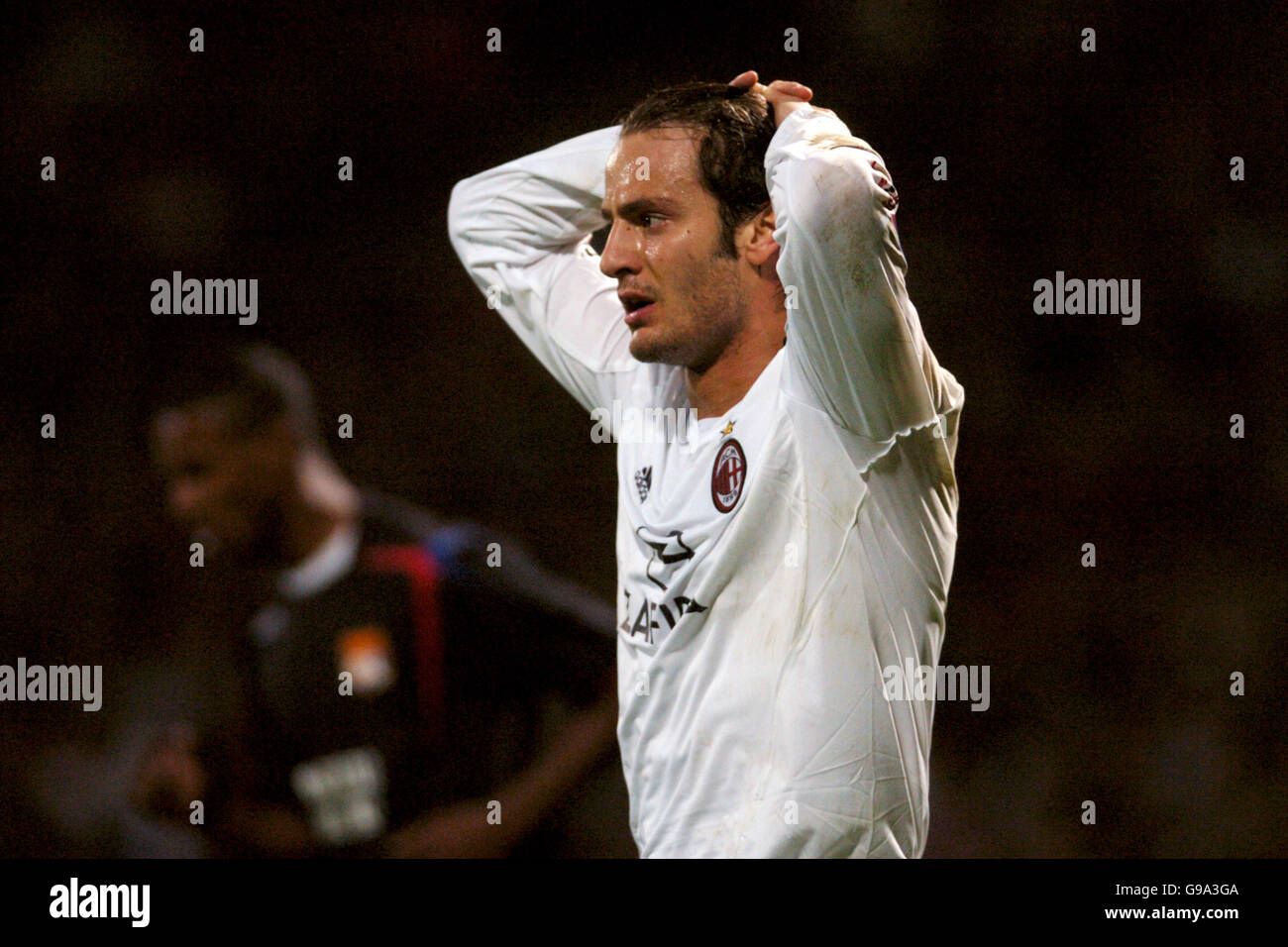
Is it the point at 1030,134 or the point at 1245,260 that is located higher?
the point at 1030,134

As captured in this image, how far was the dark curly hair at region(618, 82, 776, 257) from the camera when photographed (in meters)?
2.19

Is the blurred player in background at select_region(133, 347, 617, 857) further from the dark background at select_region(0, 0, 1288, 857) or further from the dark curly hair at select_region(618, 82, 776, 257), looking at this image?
the dark curly hair at select_region(618, 82, 776, 257)

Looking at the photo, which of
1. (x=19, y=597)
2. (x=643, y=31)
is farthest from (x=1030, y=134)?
(x=19, y=597)

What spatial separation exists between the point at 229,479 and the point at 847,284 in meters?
1.71

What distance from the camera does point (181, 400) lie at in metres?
3.18

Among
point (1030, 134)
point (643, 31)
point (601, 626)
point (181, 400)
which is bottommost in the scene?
point (601, 626)

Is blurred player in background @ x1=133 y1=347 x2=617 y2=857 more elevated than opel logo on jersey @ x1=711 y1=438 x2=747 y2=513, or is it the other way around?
opel logo on jersey @ x1=711 y1=438 x2=747 y2=513

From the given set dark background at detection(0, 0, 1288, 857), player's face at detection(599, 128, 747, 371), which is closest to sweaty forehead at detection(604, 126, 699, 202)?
player's face at detection(599, 128, 747, 371)

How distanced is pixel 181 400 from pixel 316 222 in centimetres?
90

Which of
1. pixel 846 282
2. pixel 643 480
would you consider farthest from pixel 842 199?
pixel 643 480

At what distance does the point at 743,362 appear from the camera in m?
2.23

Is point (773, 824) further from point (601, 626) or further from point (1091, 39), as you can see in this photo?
point (1091, 39)

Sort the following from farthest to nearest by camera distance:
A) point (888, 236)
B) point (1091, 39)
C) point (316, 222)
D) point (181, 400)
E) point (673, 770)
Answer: point (316, 222) → point (1091, 39) → point (181, 400) → point (673, 770) → point (888, 236)

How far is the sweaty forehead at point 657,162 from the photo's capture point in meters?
2.20
